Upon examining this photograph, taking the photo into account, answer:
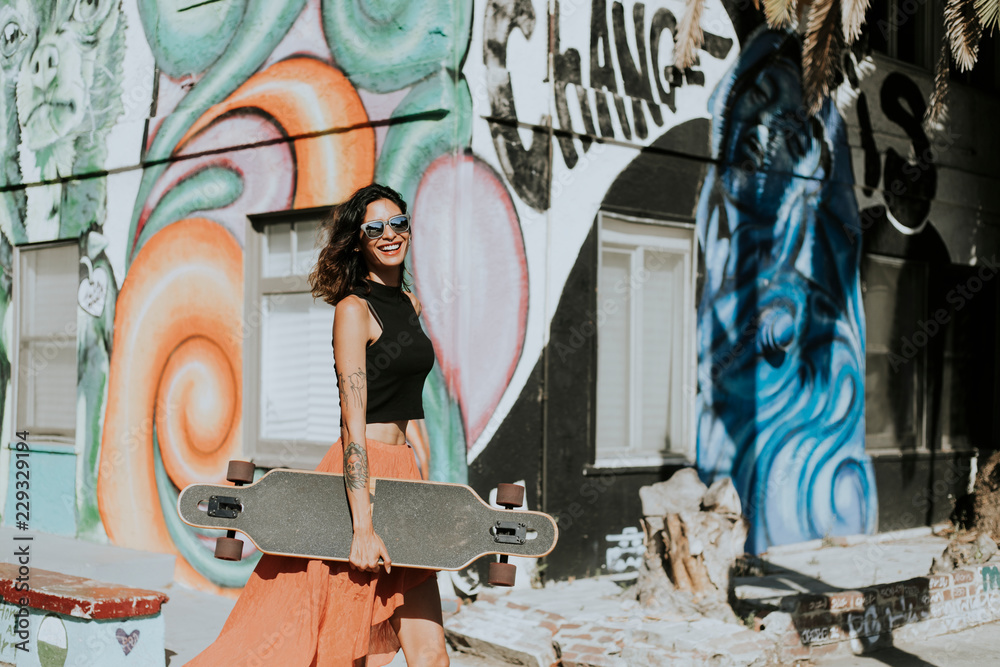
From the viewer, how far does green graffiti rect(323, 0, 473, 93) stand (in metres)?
6.84

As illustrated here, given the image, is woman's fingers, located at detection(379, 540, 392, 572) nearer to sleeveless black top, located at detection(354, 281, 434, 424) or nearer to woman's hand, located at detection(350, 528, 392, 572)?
woman's hand, located at detection(350, 528, 392, 572)

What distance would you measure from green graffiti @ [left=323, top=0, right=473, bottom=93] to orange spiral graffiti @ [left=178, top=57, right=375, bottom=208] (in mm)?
179

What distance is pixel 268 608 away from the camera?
3.48m

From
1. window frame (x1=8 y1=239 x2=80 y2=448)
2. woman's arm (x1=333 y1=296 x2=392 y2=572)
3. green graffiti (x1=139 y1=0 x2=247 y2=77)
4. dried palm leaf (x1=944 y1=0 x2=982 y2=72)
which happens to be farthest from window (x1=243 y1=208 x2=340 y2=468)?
dried palm leaf (x1=944 y1=0 x2=982 y2=72)

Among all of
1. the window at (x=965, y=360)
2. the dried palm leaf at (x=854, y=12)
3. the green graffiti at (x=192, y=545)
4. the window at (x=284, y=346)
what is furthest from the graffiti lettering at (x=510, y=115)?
the window at (x=965, y=360)

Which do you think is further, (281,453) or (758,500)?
(758,500)

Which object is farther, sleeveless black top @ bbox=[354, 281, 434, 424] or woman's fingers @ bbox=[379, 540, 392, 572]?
sleeveless black top @ bbox=[354, 281, 434, 424]

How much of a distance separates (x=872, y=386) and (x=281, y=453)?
227 inches

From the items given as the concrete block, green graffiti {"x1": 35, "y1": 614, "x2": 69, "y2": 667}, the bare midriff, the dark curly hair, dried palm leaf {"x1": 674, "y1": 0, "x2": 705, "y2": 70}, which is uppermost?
dried palm leaf {"x1": 674, "y1": 0, "x2": 705, "y2": 70}

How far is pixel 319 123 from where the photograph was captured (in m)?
7.40

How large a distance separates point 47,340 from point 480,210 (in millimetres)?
4805

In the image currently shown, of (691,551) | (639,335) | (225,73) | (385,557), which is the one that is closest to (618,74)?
(639,335)

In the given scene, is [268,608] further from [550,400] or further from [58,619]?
[550,400]

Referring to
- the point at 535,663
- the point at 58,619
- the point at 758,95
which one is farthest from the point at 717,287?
the point at 58,619
